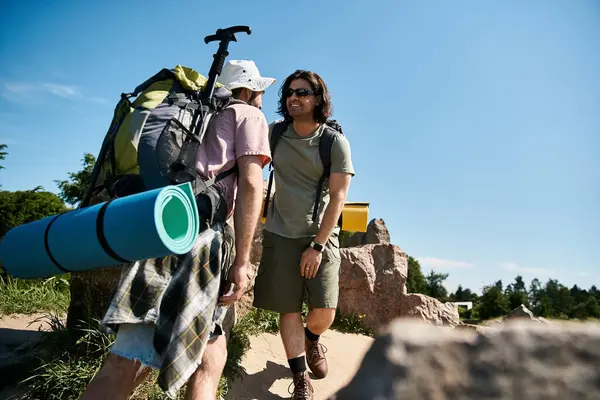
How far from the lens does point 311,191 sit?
344 centimetres

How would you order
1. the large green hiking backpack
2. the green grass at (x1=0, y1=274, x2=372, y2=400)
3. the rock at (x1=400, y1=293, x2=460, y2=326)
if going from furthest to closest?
1. the rock at (x1=400, y1=293, x2=460, y2=326)
2. the green grass at (x1=0, y1=274, x2=372, y2=400)
3. the large green hiking backpack

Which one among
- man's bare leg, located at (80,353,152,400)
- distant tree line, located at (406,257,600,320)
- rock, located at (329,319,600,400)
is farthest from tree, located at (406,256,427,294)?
rock, located at (329,319,600,400)

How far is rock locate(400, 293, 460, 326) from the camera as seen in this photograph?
5648 mm

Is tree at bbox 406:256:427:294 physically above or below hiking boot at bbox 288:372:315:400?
above

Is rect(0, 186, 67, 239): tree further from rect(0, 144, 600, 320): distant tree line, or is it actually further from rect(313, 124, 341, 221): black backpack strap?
rect(313, 124, 341, 221): black backpack strap

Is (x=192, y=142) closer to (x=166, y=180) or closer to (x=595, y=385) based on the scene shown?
(x=166, y=180)

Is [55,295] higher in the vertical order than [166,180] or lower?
lower

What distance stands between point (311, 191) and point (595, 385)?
112 inches

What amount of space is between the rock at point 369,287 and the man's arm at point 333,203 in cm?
263

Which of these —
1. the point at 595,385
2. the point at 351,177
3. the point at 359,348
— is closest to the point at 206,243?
the point at 351,177

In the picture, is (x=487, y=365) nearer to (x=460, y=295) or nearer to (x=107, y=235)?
(x=107, y=235)

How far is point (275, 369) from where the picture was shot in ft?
13.2

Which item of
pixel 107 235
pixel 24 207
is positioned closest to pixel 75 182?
pixel 24 207

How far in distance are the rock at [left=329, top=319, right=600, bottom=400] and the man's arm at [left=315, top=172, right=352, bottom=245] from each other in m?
2.50
